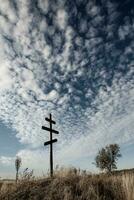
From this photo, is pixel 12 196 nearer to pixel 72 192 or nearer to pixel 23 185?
pixel 23 185

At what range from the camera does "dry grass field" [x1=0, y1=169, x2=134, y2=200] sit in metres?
8.65

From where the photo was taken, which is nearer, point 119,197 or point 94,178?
point 119,197

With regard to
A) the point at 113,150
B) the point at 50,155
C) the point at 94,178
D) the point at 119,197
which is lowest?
the point at 119,197

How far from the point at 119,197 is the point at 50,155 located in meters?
7.40

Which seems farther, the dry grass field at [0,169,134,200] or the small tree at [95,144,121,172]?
the small tree at [95,144,121,172]

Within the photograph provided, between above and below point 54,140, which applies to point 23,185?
below

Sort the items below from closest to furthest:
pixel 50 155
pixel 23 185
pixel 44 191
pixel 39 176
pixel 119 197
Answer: pixel 119 197 < pixel 44 191 < pixel 23 185 < pixel 39 176 < pixel 50 155

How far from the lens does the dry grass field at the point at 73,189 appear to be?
8.65m

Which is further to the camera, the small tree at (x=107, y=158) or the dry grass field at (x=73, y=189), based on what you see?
the small tree at (x=107, y=158)

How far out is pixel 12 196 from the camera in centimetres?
934

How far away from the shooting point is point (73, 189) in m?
9.23

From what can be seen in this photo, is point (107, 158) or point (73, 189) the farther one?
point (107, 158)

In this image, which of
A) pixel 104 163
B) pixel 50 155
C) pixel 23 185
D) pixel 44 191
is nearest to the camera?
pixel 44 191

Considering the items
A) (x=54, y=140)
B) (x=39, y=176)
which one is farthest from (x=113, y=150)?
(x=39, y=176)
